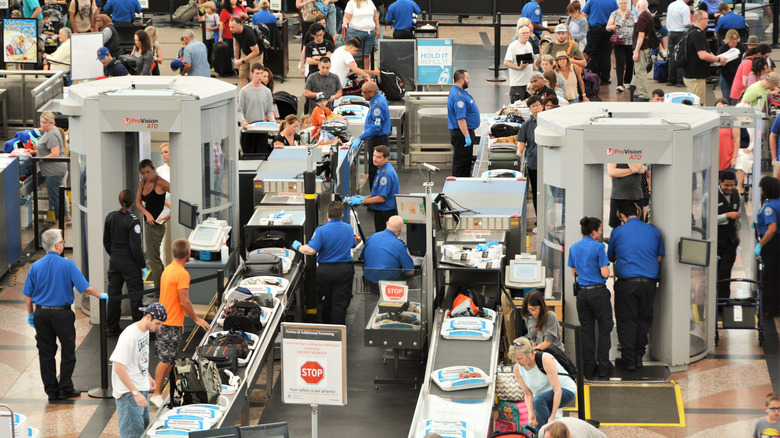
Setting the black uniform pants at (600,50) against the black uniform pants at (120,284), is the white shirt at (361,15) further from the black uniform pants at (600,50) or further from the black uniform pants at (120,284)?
the black uniform pants at (120,284)

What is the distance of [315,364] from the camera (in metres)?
9.75

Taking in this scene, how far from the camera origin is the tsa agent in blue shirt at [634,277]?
12625 millimetres

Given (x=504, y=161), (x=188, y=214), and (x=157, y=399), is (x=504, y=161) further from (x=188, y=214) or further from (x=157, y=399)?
(x=157, y=399)

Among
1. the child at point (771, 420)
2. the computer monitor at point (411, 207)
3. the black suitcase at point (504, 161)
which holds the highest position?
the black suitcase at point (504, 161)

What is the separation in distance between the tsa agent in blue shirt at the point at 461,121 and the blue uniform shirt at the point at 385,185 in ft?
10.1

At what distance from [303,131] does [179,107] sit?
426 centimetres

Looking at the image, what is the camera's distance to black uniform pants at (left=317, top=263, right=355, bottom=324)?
1346 cm

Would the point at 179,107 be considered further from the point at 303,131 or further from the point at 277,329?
the point at 303,131

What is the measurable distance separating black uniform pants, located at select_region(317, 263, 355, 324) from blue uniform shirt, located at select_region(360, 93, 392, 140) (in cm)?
526

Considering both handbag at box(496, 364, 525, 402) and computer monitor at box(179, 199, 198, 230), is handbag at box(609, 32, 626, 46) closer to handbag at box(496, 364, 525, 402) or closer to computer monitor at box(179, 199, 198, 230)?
computer monitor at box(179, 199, 198, 230)

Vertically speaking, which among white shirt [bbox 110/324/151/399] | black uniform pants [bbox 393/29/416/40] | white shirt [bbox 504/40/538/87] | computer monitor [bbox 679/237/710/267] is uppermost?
black uniform pants [bbox 393/29/416/40]

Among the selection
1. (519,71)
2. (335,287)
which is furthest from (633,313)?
(519,71)

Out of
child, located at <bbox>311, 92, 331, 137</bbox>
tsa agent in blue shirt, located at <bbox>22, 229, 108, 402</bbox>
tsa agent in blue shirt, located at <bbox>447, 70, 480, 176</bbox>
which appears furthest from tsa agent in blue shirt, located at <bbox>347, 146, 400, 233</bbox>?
tsa agent in blue shirt, located at <bbox>22, 229, 108, 402</bbox>

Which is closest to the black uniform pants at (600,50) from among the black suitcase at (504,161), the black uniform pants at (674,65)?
the black uniform pants at (674,65)
